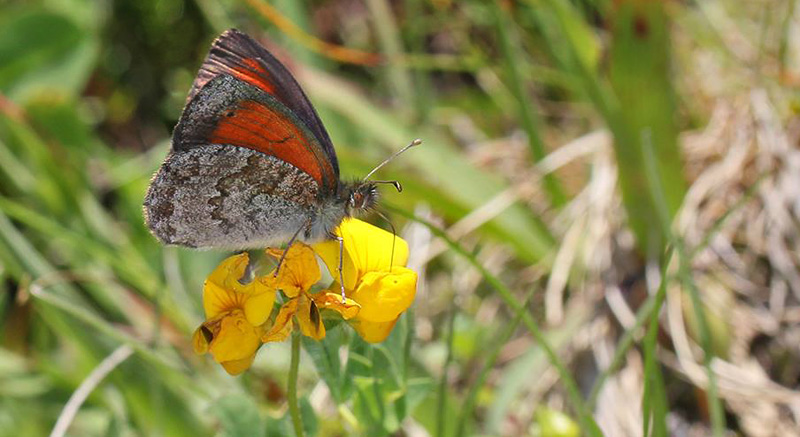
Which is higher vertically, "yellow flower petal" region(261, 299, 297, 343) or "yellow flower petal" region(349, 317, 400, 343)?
"yellow flower petal" region(261, 299, 297, 343)

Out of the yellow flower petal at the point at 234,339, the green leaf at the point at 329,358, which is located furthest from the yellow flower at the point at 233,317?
the green leaf at the point at 329,358

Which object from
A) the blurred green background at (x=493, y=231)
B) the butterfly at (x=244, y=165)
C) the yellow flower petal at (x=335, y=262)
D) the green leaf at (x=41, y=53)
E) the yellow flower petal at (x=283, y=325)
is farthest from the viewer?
the green leaf at (x=41, y=53)

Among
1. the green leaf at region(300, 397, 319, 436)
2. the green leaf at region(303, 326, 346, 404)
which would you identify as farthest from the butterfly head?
the green leaf at region(300, 397, 319, 436)

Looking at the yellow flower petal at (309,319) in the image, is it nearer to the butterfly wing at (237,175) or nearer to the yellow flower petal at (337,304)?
the yellow flower petal at (337,304)

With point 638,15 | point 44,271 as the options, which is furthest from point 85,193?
point 638,15

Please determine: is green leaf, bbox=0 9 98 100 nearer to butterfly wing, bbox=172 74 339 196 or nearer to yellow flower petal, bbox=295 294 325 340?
butterfly wing, bbox=172 74 339 196

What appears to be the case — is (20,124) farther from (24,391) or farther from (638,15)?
(638,15)
